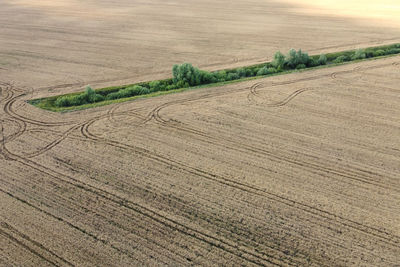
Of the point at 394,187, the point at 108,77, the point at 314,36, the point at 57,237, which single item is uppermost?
the point at 314,36

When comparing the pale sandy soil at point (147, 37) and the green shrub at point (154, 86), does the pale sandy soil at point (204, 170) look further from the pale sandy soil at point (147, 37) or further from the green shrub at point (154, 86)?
the green shrub at point (154, 86)

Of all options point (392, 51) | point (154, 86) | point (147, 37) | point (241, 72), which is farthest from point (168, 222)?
point (392, 51)

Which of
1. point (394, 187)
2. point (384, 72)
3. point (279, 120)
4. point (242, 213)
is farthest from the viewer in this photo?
point (384, 72)

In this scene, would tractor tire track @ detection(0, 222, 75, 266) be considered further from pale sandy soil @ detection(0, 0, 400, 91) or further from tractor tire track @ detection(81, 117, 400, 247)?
pale sandy soil @ detection(0, 0, 400, 91)

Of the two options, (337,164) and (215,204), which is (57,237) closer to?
(215,204)

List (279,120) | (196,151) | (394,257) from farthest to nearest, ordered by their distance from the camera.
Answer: (279,120), (196,151), (394,257)

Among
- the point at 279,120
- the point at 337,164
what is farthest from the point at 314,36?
the point at 337,164
